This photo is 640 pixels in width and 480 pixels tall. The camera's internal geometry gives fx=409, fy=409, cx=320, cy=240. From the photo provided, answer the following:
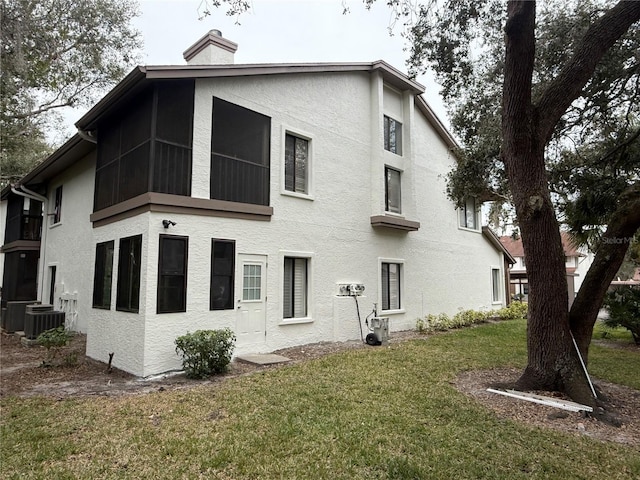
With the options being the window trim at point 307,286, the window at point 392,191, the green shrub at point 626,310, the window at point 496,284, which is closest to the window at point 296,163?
the window trim at point 307,286

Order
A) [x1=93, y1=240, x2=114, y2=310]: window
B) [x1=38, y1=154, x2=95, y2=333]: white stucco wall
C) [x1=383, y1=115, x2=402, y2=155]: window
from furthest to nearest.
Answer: [x1=383, y1=115, x2=402, y2=155]: window < [x1=38, y1=154, x2=95, y2=333]: white stucco wall < [x1=93, y1=240, x2=114, y2=310]: window

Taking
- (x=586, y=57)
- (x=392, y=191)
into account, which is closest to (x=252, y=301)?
(x=392, y=191)

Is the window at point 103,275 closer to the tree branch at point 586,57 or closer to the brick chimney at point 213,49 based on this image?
the brick chimney at point 213,49

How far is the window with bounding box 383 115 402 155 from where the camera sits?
13.5m

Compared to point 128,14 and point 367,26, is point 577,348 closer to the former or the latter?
point 367,26

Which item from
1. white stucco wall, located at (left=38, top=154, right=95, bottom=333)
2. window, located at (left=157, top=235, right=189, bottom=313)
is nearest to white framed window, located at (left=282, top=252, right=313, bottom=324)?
window, located at (left=157, top=235, right=189, bottom=313)

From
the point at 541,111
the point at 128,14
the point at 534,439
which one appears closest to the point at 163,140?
the point at 541,111

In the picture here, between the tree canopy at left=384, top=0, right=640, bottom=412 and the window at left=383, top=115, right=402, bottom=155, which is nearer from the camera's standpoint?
the tree canopy at left=384, top=0, right=640, bottom=412

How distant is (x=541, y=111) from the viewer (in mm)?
6273

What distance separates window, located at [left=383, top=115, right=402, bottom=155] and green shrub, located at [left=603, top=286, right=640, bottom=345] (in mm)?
7818

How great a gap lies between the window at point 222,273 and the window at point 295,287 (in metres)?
Result: 1.65

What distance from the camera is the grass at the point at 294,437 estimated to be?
3.89 m

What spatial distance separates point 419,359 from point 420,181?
7.94 meters

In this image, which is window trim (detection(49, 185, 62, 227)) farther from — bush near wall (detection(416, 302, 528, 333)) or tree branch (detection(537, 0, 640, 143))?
tree branch (detection(537, 0, 640, 143))
